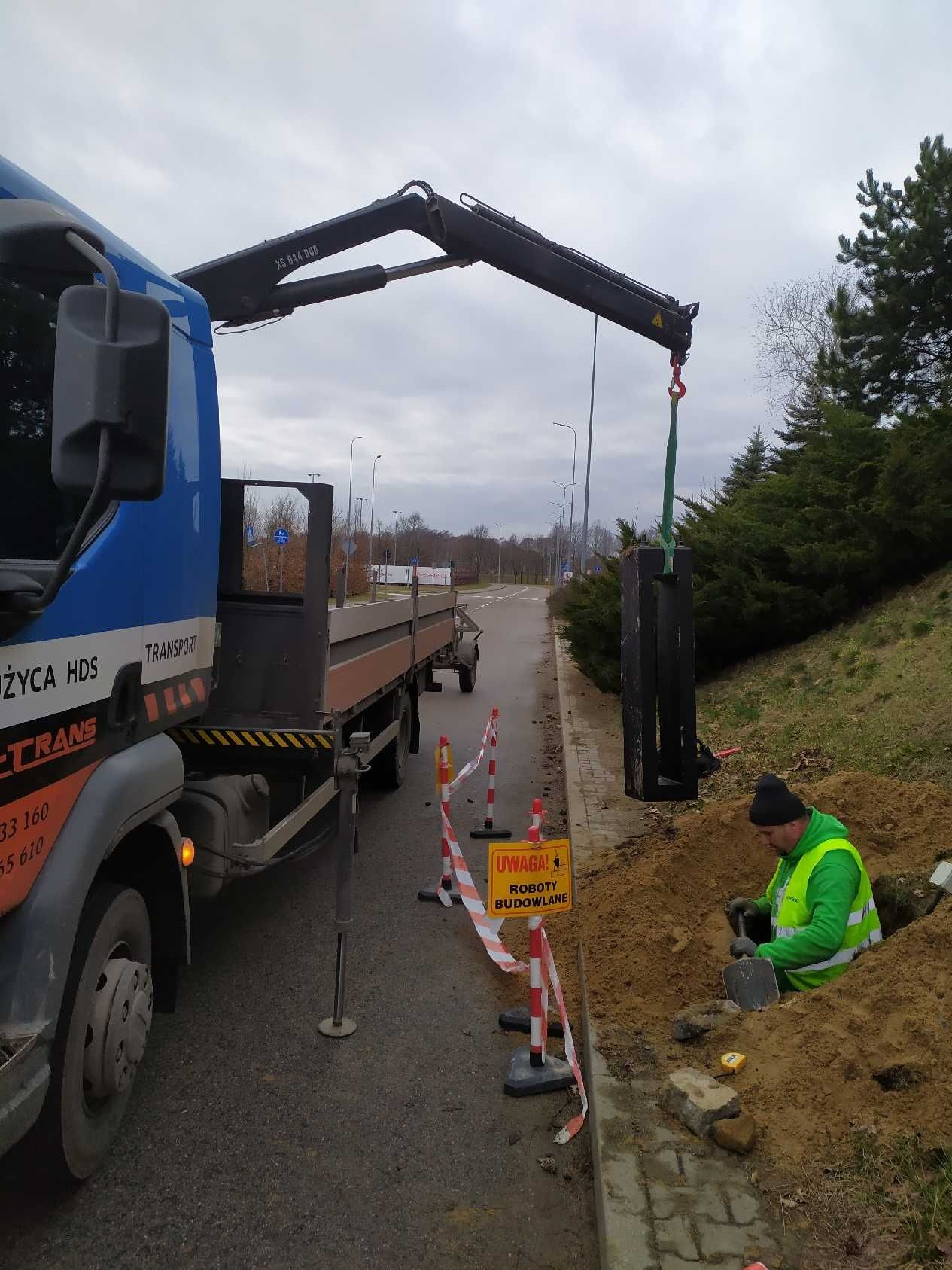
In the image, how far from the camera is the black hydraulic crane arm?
5922 mm

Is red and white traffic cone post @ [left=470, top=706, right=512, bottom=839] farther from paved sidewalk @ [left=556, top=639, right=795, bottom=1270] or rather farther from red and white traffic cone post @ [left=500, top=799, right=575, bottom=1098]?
red and white traffic cone post @ [left=500, top=799, right=575, bottom=1098]

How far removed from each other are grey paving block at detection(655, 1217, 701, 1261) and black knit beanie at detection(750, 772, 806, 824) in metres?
1.73

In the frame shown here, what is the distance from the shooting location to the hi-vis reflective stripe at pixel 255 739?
4.37m

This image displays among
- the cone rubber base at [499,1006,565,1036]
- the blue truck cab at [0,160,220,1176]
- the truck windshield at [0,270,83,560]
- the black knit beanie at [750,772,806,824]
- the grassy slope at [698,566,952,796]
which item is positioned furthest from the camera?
the grassy slope at [698,566,952,796]

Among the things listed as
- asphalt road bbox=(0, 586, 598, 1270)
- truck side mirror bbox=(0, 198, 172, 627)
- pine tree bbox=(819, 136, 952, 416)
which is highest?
pine tree bbox=(819, 136, 952, 416)

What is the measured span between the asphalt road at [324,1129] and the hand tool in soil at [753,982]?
2.86 ft

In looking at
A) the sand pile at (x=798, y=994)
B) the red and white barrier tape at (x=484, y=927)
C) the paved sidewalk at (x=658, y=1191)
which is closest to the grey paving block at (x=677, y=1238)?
the paved sidewalk at (x=658, y=1191)

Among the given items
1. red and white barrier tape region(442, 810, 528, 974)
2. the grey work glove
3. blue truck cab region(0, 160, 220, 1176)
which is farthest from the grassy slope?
blue truck cab region(0, 160, 220, 1176)

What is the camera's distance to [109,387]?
6.54 feet

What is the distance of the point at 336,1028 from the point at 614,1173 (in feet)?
5.19

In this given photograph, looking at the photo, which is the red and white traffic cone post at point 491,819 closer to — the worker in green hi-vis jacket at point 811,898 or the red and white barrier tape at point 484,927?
the red and white barrier tape at point 484,927

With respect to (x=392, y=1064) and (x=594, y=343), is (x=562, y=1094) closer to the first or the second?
(x=392, y=1064)

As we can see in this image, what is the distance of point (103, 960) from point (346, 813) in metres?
1.53

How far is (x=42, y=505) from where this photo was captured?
2.60m
